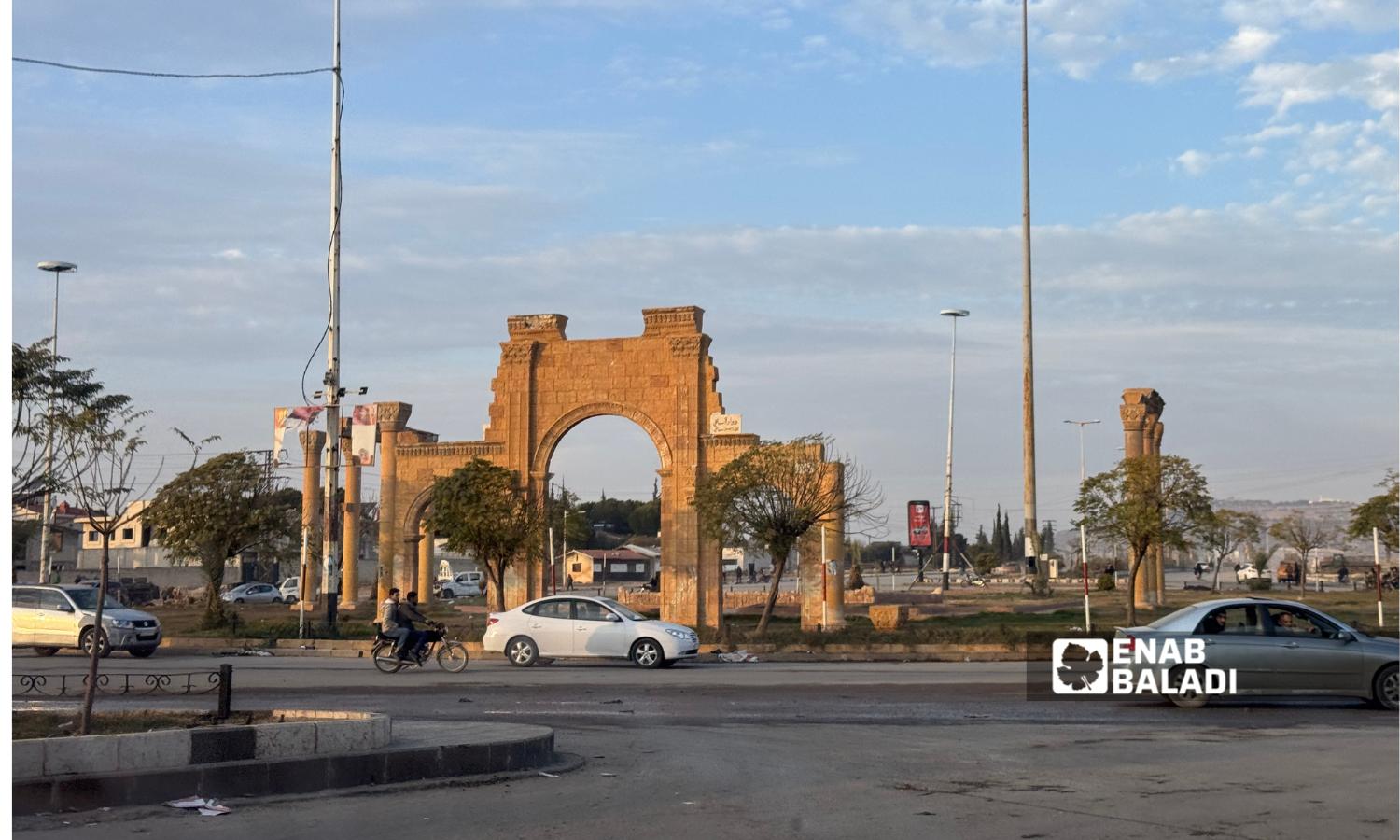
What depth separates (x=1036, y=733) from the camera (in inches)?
549

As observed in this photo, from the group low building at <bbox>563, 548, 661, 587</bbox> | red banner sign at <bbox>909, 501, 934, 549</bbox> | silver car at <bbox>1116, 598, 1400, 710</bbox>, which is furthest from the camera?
low building at <bbox>563, 548, 661, 587</bbox>

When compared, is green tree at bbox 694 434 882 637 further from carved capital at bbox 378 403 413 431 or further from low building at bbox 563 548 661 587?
low building at bbox 563 548 661 587

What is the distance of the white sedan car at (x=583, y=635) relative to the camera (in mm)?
25219

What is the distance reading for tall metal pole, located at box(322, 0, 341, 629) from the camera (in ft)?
101

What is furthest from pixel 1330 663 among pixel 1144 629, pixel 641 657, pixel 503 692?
pixel 641 657

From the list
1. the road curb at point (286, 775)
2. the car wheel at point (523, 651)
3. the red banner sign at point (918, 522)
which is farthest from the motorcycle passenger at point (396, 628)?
the red banner sign at point (918, 522)

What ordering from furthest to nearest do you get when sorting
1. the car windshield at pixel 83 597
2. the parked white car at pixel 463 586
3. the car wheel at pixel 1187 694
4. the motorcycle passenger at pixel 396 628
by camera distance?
the parked white car at pixel 463 586 → the car windshield at pixel 83 597 → the motorcycle passenger at pixel 396 628 → the car wheel at pixel 1187 694

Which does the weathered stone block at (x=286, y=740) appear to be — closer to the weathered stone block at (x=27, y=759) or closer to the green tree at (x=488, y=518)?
the weathered stone block at (x=27, y=759)

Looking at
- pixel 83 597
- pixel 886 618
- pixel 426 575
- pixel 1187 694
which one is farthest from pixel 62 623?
pixel 426 575

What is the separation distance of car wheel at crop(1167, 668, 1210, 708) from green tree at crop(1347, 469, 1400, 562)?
28.0 m

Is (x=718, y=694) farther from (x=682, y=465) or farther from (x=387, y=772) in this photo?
(x=682, y=465)

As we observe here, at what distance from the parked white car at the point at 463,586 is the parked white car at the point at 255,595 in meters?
8.74

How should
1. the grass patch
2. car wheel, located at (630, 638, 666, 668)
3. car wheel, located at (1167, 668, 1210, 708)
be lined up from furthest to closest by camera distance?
car wheel, located at (630, 638, 666, 668) → car wheel, located at (1167, 668, 1210, 708) → the grass patch

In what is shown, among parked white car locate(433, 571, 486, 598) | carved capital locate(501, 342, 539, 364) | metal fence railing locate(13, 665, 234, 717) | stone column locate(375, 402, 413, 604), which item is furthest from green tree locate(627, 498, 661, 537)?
metal fence railing locate(13, 665, 234, 717)
